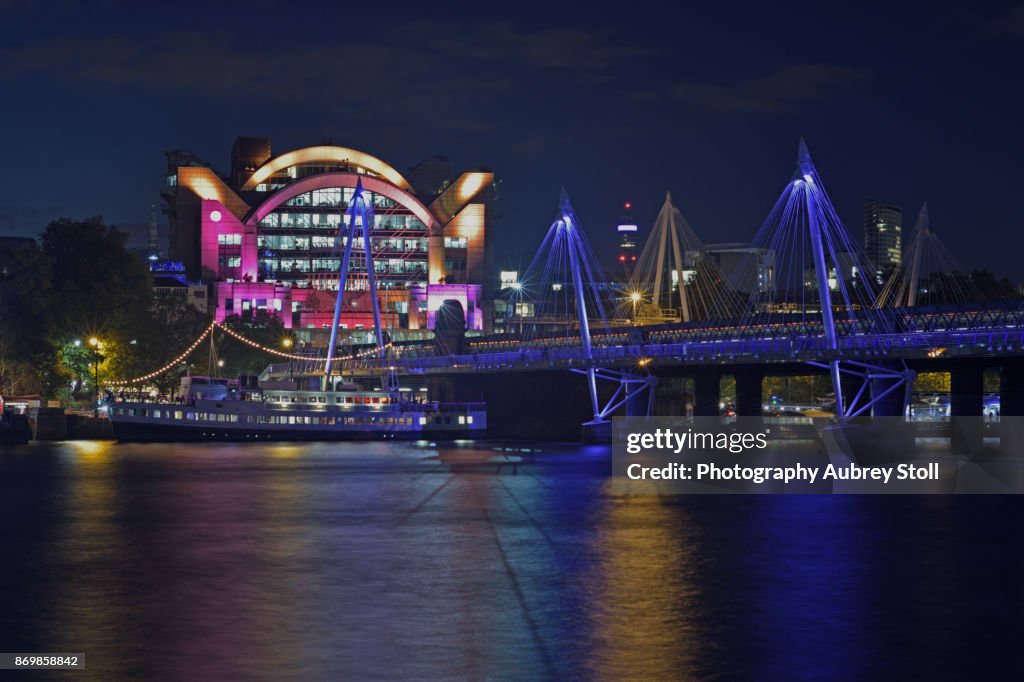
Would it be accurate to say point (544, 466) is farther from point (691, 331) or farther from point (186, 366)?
point (186, 366)

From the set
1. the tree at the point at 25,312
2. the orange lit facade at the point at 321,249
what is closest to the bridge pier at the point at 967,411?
the tree at the point at 25,312

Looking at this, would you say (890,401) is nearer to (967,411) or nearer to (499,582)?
(967,411)

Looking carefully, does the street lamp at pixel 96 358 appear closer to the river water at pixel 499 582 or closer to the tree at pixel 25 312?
the tree at pixel 25 312

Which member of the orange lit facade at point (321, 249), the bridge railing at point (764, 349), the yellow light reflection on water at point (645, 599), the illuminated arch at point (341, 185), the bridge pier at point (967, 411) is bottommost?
the yellow light reflection on water at point (645, 599)

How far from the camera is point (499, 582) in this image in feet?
125

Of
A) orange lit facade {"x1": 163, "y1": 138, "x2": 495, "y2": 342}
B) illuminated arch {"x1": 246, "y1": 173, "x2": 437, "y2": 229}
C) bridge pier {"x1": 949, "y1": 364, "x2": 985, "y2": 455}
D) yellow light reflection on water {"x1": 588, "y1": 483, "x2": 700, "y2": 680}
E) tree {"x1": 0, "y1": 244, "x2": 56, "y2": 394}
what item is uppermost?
illuminated arch {"x1": 246, "y1": 173, "x2": 437, "y2": 229}

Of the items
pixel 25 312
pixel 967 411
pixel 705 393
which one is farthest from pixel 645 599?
pixel 25 312

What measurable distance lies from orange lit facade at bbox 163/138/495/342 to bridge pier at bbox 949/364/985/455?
10217 centimetres

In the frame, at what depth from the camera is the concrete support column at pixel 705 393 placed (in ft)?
333

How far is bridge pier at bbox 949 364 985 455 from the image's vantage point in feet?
284

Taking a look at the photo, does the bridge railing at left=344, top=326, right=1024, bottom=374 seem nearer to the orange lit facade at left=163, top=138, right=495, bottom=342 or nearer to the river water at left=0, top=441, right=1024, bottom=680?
the river water at left=0, top=441, right=1024, bottom=680

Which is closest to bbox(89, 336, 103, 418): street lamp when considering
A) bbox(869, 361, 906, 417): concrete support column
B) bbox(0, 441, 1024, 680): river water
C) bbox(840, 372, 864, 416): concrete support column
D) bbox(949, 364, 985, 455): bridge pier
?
bbox(0, 441, 1024, 680): river water

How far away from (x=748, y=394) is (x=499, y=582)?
64.3 meters

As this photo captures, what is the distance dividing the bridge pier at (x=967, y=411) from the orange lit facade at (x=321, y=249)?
4022 inches
